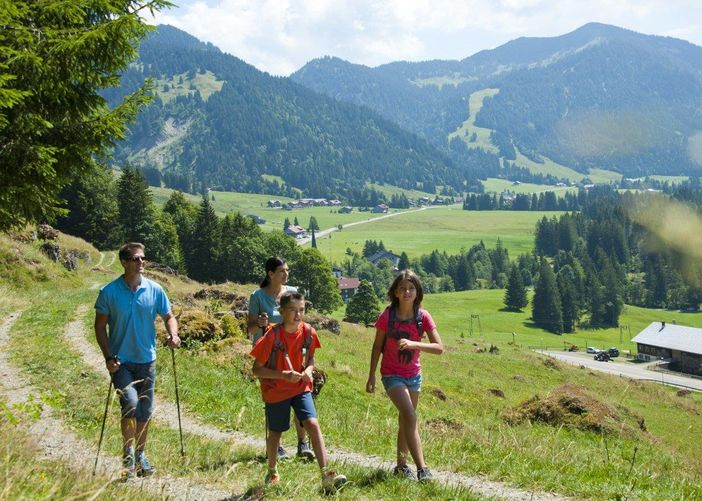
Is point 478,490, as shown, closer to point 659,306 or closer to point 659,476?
point 659,476

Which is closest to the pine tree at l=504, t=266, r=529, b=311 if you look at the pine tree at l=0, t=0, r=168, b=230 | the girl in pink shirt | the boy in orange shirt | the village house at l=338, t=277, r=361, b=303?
the village house at l=338, t=277, r=361, b=303

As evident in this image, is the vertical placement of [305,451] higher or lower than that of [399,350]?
lower

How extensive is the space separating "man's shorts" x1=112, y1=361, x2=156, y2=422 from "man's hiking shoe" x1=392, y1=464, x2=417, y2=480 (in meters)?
3.32

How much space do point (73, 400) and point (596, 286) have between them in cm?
15842

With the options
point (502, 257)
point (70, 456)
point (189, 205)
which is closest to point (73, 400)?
point (70, 456)

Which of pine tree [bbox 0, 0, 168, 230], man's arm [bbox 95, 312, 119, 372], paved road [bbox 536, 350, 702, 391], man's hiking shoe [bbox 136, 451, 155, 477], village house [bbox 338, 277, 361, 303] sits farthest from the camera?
village house [bbox 338, 277, 361, 303]

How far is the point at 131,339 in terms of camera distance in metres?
7.46

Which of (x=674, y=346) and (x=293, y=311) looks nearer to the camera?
(x=293, y=311)

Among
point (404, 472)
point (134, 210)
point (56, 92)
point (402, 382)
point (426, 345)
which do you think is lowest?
point (404, 472)

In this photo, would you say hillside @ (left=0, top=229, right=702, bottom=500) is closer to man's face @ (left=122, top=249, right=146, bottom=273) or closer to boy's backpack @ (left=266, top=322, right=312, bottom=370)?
boy's backpack @ (left=266, top=322, right=312, bottom=370)

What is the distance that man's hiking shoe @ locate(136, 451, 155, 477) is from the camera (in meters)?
7.29

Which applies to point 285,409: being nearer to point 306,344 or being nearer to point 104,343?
point 306,344

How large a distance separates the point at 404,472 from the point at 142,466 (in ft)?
10.9

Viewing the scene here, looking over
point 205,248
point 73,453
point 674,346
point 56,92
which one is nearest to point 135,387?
point 73,453
